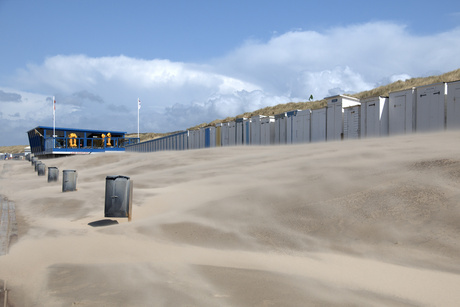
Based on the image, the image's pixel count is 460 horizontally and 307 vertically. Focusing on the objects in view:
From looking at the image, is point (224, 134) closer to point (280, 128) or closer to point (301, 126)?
point (280, 128)

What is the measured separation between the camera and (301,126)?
60.4 feet

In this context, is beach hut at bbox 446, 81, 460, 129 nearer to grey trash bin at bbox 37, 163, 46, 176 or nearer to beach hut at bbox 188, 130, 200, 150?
beach hut at bbox 188, 130, 200, 150

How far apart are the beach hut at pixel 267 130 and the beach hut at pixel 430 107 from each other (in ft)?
28.7

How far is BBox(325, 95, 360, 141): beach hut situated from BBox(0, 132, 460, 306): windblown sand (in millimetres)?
7908

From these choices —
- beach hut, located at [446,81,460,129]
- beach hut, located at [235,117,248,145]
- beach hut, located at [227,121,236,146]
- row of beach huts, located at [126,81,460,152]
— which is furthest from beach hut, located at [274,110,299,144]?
beach hut, located at [446,81,460,129]

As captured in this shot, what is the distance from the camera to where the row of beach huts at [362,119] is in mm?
12758

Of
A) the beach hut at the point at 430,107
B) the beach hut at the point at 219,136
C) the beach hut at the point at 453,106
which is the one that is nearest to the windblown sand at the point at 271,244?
the beach hut at the point at 453,106

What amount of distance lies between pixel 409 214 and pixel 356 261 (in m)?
1.52

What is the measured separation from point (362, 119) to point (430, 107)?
9.28 feet

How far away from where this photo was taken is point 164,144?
121 feet

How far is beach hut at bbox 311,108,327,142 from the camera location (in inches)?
671

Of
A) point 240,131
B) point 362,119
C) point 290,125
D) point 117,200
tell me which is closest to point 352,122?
point 362,119

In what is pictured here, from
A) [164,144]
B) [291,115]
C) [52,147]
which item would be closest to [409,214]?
[291,115]

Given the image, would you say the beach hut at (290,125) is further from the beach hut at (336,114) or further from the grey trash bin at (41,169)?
the grey trash bin at (41,169)
